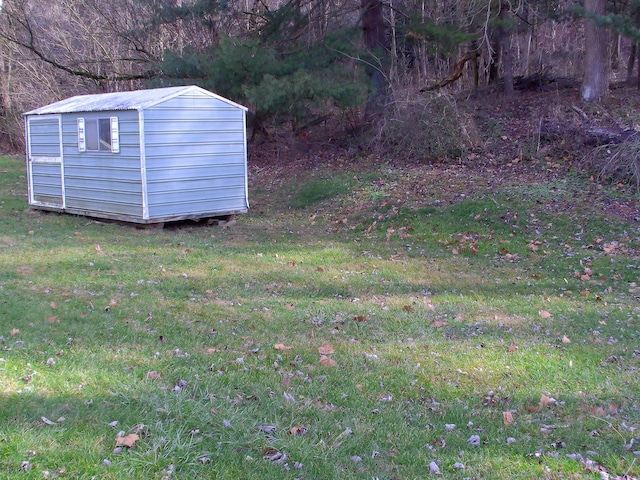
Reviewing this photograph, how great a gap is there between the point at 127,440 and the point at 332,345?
8.95 feet

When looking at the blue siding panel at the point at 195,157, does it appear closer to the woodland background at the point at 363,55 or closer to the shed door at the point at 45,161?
the shed door at the point at 45,161

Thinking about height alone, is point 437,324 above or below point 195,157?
below

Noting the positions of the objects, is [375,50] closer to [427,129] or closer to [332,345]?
[427,129]

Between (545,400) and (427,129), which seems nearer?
(545,400)

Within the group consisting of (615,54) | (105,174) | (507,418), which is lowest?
(507,418)

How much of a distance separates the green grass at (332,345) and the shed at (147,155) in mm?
998

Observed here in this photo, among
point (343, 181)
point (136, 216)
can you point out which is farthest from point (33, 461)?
point (343, 181)

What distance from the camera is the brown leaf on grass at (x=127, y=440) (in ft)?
13.2

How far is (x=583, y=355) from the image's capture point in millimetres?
6238

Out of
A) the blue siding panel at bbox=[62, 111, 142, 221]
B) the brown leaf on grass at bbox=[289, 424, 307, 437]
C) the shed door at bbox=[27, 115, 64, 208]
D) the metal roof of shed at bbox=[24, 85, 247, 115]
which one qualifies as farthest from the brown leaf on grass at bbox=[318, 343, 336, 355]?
the shed door at bbox=[27, 115, 64, 208]

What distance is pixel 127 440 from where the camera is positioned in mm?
4055

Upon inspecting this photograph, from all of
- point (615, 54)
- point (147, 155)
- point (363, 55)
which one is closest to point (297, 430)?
point (147, 155)

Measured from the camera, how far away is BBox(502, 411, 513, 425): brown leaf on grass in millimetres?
4810

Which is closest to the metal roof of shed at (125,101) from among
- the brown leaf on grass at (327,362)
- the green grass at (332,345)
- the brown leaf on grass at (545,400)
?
the green grass at (332,345)
